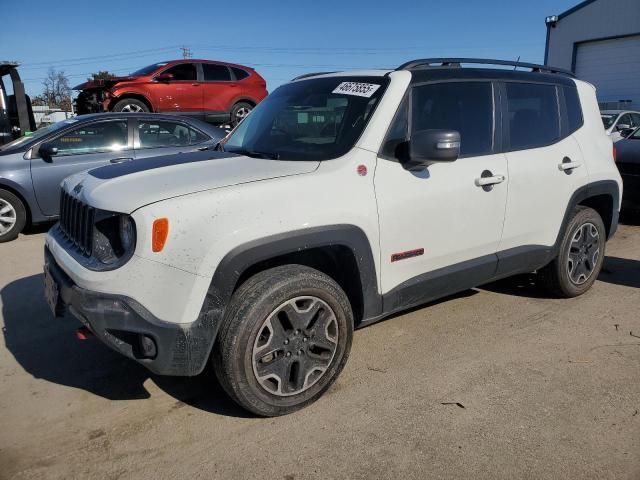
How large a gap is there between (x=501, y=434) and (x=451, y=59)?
244 cm

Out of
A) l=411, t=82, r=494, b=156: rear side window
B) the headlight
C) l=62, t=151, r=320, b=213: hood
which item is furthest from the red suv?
the headlight

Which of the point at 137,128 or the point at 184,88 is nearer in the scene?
the point at 137,128

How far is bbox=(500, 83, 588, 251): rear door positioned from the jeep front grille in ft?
8.87

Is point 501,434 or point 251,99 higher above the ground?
point 251,99

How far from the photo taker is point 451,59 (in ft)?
12.1

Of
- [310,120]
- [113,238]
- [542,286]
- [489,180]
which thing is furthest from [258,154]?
[542,286]

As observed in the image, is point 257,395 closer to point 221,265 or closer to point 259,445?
point 259,445

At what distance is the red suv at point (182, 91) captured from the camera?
A: 11.6 meters

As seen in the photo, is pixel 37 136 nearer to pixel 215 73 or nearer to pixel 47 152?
pixel 47 152

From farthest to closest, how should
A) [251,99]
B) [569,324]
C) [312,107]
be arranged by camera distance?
1. [251,99]
2. [569,324]
3. [312,107]

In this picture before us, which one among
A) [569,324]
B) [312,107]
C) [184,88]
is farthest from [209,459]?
[184,88]

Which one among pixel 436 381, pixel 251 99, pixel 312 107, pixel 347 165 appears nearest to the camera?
pixel 347 165

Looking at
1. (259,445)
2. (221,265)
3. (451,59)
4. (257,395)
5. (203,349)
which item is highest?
(451,59)

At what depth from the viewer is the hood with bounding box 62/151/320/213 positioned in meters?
2.63
